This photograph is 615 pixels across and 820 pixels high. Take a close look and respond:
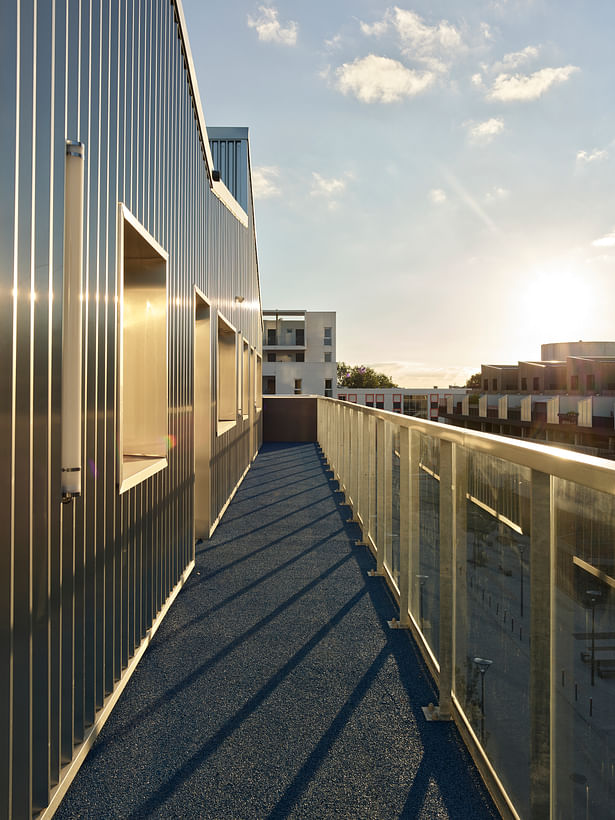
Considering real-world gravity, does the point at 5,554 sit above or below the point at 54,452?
below

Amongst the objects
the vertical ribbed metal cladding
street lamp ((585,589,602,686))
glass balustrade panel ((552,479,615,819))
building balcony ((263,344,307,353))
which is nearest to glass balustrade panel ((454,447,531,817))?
glass balustrade panel ((552,479,615,819))

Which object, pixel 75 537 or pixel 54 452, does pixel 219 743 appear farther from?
pixel 54 452

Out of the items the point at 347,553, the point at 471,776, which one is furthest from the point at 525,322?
the point at 471,776

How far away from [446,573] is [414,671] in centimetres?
73

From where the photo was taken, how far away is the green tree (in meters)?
94.7

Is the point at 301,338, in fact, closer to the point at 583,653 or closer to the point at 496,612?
the point at 496,612

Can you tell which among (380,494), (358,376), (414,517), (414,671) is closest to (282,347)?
(380,494)

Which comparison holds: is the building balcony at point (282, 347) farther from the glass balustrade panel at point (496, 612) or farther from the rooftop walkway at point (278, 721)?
the glass balustrade panel at point (496, 612)

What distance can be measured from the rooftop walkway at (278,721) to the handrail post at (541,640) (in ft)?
1.61

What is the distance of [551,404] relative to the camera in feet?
158

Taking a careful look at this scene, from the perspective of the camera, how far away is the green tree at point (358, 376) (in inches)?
3728

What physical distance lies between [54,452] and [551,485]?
4.95ft

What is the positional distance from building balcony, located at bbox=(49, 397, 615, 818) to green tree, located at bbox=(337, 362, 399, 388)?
89.2m

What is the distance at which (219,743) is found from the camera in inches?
82.8
